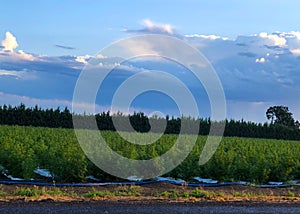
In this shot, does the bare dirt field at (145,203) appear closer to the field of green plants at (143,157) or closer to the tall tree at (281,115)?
the field of green plants at (143,157)

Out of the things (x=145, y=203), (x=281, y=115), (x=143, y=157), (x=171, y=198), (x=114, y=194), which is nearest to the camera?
(x=145, y=203)

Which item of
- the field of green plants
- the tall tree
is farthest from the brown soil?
the tall tree

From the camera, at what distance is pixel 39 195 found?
40.6 feet

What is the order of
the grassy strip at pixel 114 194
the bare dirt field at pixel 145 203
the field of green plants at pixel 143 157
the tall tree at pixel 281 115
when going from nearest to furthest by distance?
the bare dirt field at pixel 145 203 < the grassy strip at pixel 114 194 < the field of green plants at pixel 143 157 < the tall tree at pixel 281 115

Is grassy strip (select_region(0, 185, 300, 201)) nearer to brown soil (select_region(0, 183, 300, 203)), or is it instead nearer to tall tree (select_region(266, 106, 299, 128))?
brown soil (select_region(0, 183, 300, 203))

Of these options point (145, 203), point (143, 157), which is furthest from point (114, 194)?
point (143, 157)

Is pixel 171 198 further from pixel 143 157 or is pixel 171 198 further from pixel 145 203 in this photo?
pixel 143 157

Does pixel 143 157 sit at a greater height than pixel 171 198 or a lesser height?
greater

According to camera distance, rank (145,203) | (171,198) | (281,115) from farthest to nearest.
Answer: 1. (281,115)
2. (171,198)
3. (145,203)

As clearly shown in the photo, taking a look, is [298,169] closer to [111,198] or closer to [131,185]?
[131,185]

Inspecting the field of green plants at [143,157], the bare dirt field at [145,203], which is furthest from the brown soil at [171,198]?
the field of green plants at [143,157]

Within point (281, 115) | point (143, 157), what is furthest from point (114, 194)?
point (281, 115)

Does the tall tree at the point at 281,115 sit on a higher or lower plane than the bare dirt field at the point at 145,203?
higher

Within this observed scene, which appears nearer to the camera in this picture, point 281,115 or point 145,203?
point 145,203
